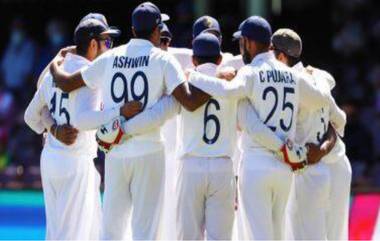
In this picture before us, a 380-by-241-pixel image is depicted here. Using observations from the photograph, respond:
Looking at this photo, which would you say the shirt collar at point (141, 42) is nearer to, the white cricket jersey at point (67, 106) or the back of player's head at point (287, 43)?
the white cricket jersey at point (67, 106)

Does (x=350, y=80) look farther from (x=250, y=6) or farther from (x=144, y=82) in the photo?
(x=144, y=82)

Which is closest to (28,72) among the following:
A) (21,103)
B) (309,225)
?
(21,103)

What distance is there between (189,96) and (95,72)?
73cm

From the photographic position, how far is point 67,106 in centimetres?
973

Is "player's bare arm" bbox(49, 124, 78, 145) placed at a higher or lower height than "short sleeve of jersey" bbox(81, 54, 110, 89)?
lower

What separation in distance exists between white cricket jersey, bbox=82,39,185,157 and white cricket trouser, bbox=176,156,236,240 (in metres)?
0.33

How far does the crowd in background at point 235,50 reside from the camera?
15.8m

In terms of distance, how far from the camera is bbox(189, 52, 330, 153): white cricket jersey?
359 inches

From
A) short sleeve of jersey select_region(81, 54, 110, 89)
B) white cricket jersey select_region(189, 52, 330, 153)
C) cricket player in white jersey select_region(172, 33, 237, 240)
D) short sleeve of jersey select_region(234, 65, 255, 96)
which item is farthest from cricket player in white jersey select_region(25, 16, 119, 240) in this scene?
short sleeve of jersey select_region(234, 65, 255, 96)

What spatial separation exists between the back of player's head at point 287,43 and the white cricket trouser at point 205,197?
954mm

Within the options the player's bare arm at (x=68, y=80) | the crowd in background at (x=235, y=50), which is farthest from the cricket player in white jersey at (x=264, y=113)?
the crowd in background at (x=235, y=50)

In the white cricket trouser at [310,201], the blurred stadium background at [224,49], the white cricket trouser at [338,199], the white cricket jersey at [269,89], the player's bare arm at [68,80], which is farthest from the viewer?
the blurred stadium background at [224,49]

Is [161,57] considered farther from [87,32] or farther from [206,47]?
[87,32]

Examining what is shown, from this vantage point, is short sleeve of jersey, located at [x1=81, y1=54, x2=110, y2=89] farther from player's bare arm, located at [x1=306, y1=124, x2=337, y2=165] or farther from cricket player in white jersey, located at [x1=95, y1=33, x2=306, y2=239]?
player's bare arm, located at [x1=306, y1=124, x2=337, y2=165]
